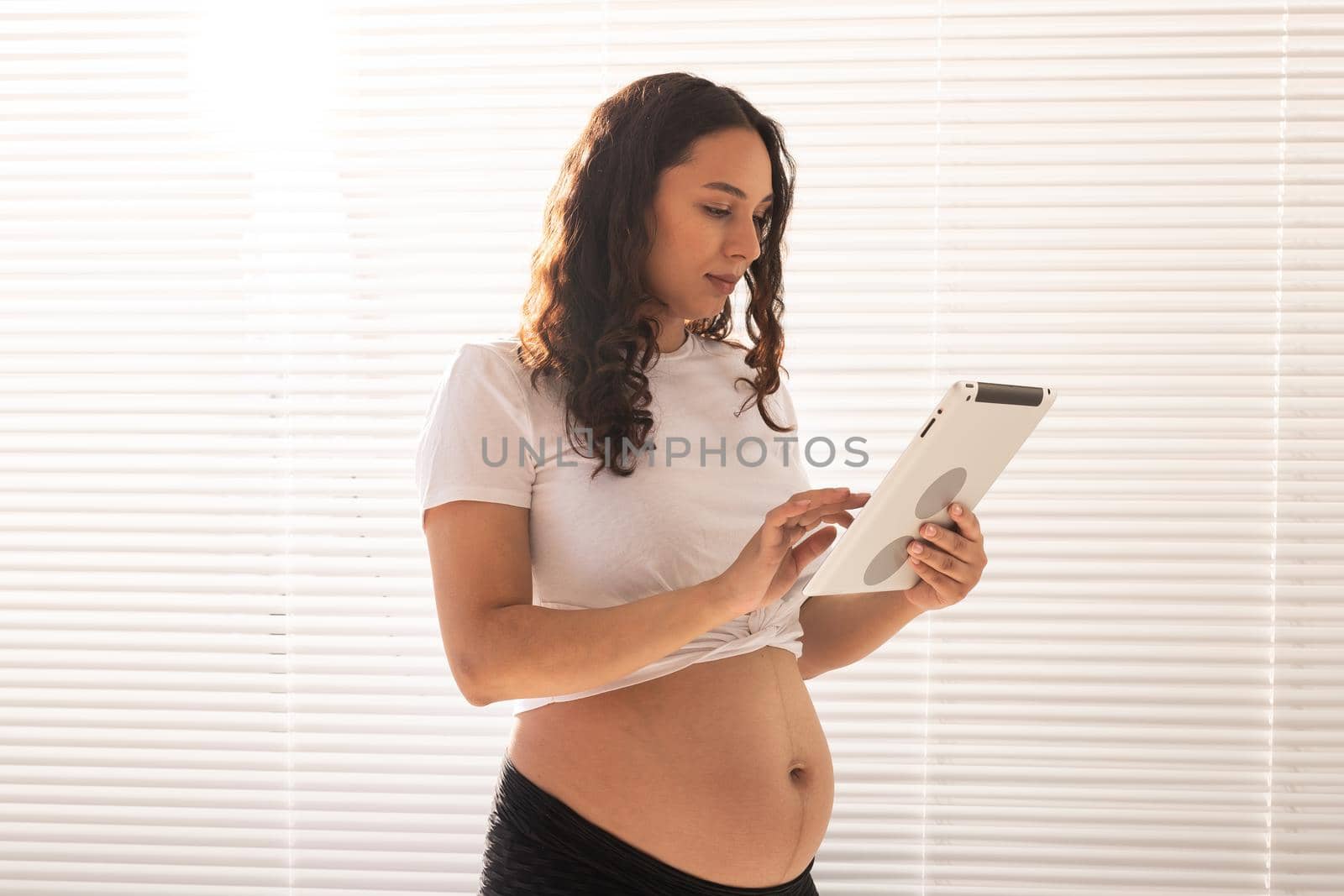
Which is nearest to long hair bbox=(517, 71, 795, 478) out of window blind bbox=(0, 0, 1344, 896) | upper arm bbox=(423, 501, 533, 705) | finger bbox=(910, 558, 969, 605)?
upper arm bbox=(423, 501, 533, 705)

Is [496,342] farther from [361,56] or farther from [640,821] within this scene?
[361,56]

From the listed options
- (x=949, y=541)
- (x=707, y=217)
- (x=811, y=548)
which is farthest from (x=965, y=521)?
(x=707, y=217)

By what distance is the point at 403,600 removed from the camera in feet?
6.09

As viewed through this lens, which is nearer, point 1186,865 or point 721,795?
point 721,795

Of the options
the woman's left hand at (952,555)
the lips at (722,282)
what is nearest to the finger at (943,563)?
the woman's left hand at (952,555)

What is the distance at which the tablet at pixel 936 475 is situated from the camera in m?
0.97

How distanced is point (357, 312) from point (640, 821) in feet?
3.53

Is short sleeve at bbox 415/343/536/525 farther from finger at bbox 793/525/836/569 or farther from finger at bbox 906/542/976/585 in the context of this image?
finger at bbox 906/542/976/585

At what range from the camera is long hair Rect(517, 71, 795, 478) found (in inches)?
46.8

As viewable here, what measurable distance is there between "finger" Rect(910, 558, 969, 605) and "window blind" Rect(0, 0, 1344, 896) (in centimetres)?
62

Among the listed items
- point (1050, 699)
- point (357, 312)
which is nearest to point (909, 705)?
point (1050, 699)

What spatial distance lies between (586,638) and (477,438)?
0.25 meters

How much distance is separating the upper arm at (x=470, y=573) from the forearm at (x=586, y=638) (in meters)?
0.02

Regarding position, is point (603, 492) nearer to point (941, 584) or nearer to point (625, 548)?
point (625, 548)
